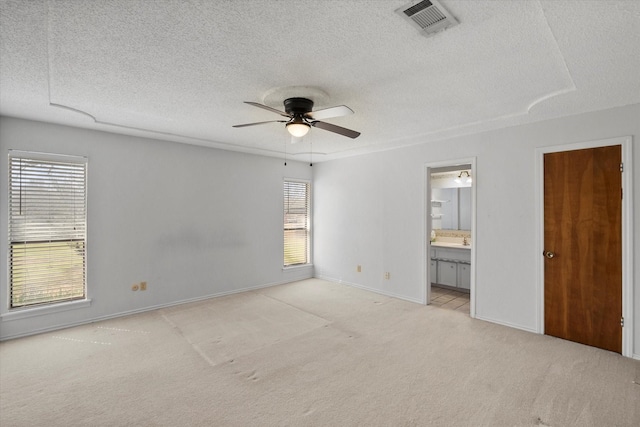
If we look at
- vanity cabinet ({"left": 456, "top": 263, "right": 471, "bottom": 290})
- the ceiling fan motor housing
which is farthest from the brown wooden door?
the ceiling fan motor housing

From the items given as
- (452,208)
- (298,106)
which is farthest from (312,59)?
(452,208)

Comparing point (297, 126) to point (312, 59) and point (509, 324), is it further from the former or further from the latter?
point (509, 324)

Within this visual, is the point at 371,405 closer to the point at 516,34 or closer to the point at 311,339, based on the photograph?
the point at 311,339

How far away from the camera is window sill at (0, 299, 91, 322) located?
134 inches

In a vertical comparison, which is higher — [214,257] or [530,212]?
[530,212]

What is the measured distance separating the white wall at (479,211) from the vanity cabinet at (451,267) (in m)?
0.87

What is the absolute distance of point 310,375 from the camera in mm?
2666

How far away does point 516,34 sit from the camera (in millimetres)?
1876

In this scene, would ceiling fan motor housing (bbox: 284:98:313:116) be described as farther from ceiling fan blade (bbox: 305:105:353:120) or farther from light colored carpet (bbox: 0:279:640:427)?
light colored carpet (bbox: 0:279:640:427)

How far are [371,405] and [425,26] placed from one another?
2.57 meters

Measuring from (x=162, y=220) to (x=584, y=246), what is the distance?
531 cm

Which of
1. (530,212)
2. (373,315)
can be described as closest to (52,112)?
(373,315)

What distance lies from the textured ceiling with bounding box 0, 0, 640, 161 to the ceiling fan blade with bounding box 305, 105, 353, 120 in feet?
0.66

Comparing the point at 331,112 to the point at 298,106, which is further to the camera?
the point at 298,106
